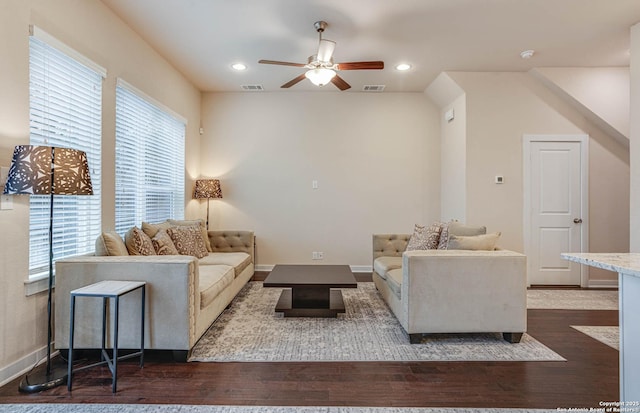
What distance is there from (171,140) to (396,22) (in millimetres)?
3087

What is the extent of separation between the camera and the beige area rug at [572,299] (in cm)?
369

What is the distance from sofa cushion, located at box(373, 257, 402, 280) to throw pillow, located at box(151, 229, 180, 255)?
214cm

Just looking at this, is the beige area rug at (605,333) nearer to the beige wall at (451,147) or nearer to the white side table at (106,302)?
the beige wall at (451,147)

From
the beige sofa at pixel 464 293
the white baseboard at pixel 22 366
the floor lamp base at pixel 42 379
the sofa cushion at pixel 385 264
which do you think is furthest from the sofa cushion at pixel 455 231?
the white baseboard at pixel 22 366

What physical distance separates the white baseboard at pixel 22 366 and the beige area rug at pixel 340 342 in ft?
3.32

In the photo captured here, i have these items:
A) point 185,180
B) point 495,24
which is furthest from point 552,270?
point 185,180

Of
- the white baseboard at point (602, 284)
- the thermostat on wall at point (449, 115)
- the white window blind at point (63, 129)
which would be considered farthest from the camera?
the thermostat on wall at point (449, 115)

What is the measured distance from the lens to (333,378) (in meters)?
2.19

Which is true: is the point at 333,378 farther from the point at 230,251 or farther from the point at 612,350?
the point at 230,251

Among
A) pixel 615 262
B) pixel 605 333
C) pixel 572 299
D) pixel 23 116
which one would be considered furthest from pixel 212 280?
pixel 572 299

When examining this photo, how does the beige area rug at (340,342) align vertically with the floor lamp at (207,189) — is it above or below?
below

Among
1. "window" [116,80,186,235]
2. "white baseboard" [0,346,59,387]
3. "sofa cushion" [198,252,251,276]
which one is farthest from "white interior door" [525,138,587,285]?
"white baseboard" [0,346,59,387]

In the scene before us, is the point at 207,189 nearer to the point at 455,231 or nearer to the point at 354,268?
the point at 354,268

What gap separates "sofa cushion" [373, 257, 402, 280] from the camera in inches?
139
